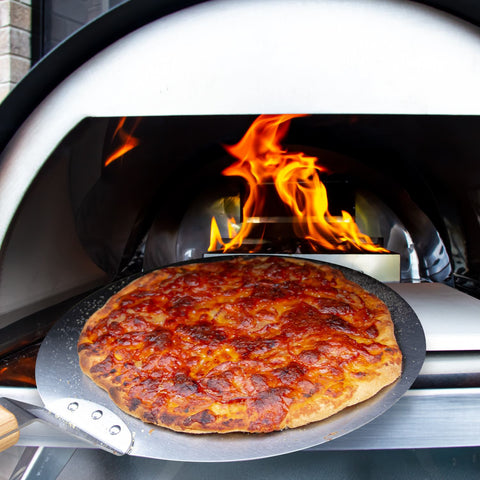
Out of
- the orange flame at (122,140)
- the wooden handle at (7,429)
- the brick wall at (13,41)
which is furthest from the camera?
the brick wall at (13,41)

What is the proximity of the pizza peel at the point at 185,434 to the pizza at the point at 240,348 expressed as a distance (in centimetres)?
2

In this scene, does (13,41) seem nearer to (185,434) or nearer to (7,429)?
(7,429)

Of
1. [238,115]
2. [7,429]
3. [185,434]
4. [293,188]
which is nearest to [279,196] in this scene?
[293,188]

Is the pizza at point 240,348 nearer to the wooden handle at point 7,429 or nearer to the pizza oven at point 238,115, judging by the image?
the pizza oven at point 238,115

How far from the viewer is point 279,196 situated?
1977mm

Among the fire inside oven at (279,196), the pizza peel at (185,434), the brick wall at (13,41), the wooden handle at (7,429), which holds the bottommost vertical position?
the pizza peel at (185,434)

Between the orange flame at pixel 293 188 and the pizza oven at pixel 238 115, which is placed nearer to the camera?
the pizza oven at pixel 238 115

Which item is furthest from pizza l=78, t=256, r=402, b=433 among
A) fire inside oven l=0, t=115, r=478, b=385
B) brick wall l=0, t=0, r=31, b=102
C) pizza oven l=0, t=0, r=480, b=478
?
brick wall l=0, t=0, r=31, b=102

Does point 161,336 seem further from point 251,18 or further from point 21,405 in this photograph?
point 251,18

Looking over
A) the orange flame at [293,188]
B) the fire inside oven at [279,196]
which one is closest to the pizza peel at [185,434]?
the fire inside oven at [279,196]

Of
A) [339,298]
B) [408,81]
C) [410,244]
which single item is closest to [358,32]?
[408,81]

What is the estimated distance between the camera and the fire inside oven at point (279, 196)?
67.6 inches

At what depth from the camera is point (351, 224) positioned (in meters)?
1.97

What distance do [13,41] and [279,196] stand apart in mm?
1563
